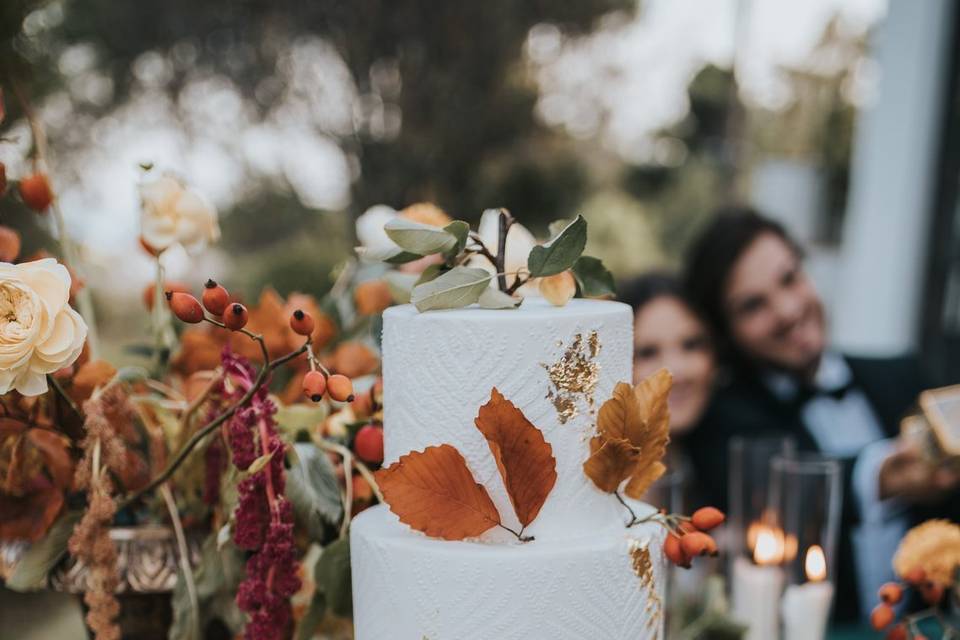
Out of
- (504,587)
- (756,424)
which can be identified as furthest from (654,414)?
(756,424)

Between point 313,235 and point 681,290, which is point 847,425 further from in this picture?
point 313,235

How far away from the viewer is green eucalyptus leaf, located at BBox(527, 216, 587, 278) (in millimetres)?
519

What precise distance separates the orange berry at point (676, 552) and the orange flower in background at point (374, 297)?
0.34 m

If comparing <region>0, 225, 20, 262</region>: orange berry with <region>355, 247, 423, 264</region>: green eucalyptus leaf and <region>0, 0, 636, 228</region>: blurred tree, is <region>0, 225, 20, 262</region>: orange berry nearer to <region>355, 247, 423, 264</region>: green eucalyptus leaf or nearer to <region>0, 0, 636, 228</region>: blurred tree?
<region>355, 247, 423, 264</region>: green eucalyptus leaf

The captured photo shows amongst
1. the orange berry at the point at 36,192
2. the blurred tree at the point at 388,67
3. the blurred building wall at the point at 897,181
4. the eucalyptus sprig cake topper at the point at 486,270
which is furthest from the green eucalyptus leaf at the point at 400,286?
the blurred tree at the point at 388,67

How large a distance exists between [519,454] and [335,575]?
0.18 meters

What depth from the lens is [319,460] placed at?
1.89 feet

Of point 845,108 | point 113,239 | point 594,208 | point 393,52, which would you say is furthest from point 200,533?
point 594,208

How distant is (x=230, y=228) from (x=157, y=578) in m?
5.67

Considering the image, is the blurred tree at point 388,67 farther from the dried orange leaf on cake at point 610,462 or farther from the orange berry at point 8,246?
the dried orange leaf on cake at point 610,462

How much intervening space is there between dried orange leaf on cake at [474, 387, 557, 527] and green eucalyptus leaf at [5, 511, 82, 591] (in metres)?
0.32

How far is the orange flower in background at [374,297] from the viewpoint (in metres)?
0.74

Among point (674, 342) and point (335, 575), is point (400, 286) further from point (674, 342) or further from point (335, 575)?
point (674, 342)

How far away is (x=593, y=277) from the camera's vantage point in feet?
1.92
